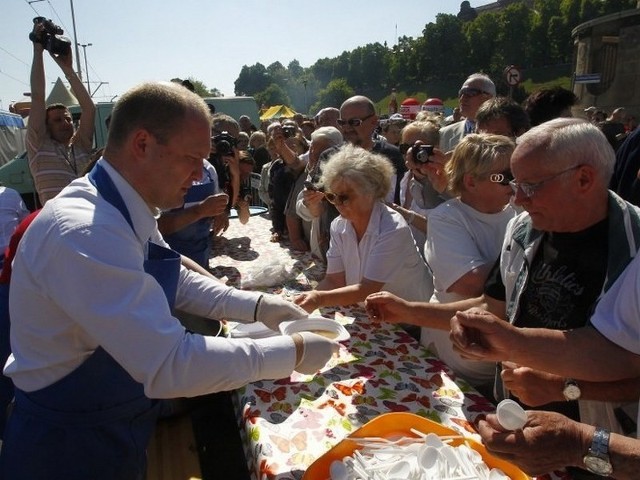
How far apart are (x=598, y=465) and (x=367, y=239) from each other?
4.95 feet

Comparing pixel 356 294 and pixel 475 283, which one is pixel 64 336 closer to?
pixel 356 294

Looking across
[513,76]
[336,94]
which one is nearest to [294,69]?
[336,94]

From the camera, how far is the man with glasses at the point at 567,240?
1.24 metres

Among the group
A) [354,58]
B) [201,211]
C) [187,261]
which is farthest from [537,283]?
[354,58]

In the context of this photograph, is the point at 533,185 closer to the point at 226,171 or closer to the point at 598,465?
the point at 598,465

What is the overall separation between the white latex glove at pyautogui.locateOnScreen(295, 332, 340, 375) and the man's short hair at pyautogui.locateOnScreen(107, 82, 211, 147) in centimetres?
75

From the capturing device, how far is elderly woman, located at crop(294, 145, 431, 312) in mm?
2285

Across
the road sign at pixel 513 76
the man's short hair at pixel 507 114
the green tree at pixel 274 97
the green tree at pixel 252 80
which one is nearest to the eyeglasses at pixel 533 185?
the man's short hair at pixel 507 114

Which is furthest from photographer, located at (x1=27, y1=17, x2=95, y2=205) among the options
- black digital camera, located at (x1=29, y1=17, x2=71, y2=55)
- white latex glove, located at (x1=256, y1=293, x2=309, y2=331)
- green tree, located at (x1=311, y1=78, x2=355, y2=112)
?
green tree, located at (x1=311, y1=78, x2=355, y2=112)

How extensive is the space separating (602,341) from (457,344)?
1.24ft

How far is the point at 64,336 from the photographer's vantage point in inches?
47.7

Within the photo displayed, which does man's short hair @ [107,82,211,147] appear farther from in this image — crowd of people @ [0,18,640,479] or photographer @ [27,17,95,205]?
photographer @ [27,17,95,205]

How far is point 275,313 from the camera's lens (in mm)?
1895

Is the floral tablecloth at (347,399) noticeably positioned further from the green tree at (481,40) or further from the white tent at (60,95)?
the green tree at (481,40)
